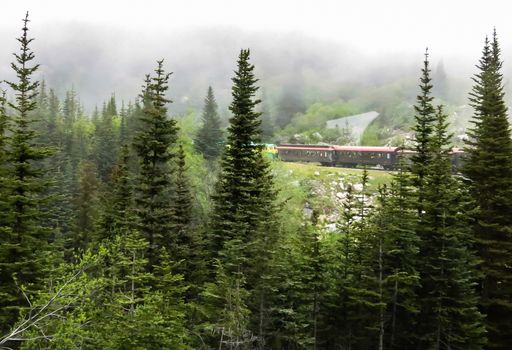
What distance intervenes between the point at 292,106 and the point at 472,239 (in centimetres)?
16521

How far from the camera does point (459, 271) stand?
22.0m

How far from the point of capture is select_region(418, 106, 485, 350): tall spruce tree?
2141 centimetres

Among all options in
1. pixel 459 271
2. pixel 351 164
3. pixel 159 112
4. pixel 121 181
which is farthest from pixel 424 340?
pixel 351 164

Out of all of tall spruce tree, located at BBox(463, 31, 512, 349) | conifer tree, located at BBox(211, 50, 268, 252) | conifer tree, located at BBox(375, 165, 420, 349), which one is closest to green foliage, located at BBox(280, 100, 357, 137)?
tall spruce tree, located at BBox(463, 31, 512, 349)

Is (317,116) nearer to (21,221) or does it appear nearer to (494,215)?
(494,215)

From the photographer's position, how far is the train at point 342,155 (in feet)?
221

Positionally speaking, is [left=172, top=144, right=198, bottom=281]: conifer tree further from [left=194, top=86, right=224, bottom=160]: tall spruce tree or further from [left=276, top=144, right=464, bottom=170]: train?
[left=276, top=144, right=464, bottom=170]: train

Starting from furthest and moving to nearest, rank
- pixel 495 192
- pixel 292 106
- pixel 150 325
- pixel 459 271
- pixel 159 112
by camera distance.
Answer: pixel 292 106 → pixel 495 192 → pixel 159 112 → pixel 459 271 → pixel 150 325

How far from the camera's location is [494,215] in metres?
25.9

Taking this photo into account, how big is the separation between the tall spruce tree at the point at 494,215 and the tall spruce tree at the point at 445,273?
162cm

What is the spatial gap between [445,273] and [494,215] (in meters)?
6.20

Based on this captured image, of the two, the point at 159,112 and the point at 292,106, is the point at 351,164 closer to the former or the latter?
the point at 159,112

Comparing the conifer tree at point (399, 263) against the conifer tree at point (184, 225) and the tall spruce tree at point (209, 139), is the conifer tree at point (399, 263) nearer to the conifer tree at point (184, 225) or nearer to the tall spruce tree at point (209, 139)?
the conifer tree at point (184, 225)

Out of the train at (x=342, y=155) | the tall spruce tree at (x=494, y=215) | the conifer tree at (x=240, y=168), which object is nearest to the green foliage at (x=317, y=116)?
the train at (x=342, y=155)
